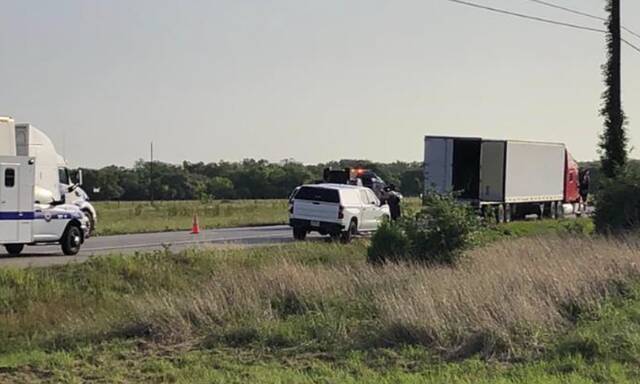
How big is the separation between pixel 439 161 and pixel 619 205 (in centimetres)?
974

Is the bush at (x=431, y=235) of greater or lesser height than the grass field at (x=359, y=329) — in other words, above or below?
above

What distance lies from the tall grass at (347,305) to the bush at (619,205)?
1083cm

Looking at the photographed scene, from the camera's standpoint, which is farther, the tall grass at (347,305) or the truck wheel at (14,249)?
the truck wheel at (14,249)

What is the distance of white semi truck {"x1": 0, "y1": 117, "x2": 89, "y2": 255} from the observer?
25062 millimetres

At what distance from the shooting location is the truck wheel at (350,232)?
32.3m

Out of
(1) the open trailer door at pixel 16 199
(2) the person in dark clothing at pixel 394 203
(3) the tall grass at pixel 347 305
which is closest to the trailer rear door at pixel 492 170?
(2) the person in dark clothing at pixel 394 203

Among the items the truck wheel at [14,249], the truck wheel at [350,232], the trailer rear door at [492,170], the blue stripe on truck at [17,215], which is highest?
the trailer rear door at [492,170]

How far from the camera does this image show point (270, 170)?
106000 mm

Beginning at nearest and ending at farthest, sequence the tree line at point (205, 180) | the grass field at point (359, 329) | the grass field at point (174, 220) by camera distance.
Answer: the grass field at point (359, 329) → the grass field at point (174, 220) → the tree line at point (205, 180)

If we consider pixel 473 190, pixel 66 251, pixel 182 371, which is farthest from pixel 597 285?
pixel 473 190

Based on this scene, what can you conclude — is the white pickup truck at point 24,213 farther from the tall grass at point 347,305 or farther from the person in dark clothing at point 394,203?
the person in dark clothing at point 394,203

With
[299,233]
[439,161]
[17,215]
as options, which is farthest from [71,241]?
[439,161]

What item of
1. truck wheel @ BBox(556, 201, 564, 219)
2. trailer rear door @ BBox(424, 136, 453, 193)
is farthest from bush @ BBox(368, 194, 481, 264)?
truck wheel @ BBox(556, 201, 564, 219)

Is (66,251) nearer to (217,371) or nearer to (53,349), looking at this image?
(53,349)
